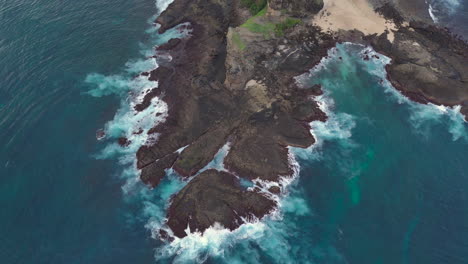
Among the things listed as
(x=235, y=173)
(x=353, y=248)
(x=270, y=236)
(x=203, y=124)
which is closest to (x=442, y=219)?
(x=353, y=248)

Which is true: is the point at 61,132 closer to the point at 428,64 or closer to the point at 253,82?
the point at 253,82

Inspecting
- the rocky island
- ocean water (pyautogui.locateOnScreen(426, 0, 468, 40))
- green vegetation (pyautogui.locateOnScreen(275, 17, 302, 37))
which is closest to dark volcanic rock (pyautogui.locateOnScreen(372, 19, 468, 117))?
the rocky island

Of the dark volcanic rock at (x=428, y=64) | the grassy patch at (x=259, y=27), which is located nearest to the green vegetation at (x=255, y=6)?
the grassy patch at (x=259, y=27)

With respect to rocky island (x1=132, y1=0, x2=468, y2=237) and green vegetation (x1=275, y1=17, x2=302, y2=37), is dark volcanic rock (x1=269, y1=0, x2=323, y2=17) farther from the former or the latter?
green vegetation (x1=275, y1=17, x2=302, y2=37)

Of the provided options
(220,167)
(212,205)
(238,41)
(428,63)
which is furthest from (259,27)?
(212,205)

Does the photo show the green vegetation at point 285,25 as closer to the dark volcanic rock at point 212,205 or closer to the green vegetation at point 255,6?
the green vegetation at point 255,6

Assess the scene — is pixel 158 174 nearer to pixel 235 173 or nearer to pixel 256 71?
pixel 235 173
